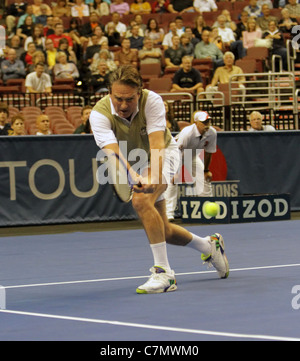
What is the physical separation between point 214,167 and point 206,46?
6.99 m

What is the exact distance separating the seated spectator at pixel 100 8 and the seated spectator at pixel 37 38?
276 centimetres

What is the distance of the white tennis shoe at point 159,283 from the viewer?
23.7ft

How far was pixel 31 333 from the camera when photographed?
5535 mm

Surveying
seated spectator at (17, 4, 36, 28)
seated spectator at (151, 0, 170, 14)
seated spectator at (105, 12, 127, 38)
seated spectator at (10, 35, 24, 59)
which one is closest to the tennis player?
seated spectator at (10, 35, 24, 59)

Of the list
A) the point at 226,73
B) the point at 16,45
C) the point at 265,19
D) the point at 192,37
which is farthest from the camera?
the point at 265,19

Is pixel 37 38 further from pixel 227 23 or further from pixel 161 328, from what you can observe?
pixel 161 328

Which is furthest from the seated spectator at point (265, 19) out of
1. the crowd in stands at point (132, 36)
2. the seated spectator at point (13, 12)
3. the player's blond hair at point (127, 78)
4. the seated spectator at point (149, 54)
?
the player's blond hair at point (127, 78)

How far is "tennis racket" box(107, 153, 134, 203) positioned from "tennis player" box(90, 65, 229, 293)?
0.22ft

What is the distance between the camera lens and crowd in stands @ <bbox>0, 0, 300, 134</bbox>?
794 inches

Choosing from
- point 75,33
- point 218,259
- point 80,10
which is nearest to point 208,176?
point 218,259

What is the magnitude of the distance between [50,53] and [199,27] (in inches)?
160

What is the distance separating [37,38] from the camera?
2164cm

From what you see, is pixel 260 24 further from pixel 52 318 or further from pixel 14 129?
pixel 52 318

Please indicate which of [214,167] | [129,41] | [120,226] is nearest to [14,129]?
[120,226]
